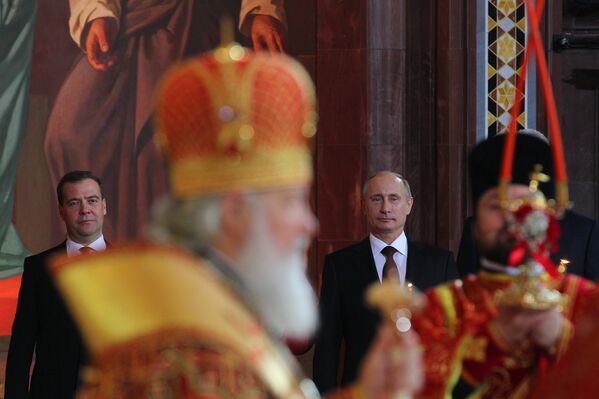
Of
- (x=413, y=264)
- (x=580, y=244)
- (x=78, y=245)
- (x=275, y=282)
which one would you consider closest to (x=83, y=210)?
(x=78, y=245)

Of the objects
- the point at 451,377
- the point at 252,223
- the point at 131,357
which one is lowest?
the point at 451,377

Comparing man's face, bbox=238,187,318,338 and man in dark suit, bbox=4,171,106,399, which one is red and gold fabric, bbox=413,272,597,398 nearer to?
man's face, bbox=238,187,318,338

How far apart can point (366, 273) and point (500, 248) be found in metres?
4.08

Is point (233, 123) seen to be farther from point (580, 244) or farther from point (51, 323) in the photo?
point (580, 244)

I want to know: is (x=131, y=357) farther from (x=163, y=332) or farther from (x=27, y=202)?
(x=27, y=202)

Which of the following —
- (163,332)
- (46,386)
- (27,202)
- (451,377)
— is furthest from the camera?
(27,202)

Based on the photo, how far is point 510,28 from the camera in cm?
1198

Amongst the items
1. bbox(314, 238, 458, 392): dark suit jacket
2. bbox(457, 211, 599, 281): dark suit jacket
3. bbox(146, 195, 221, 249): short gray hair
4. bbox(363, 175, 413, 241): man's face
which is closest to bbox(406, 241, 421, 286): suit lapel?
bbox(314, 238, 458, 392): dark suit jacket

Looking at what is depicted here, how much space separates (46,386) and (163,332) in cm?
493

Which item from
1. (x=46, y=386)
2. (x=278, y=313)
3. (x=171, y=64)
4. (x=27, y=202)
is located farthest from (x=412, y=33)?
(x=278, y=313)

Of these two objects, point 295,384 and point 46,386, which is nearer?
point 295,384

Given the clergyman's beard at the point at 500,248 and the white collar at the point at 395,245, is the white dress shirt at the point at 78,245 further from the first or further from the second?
the clergyman's beard at the point at 500,248

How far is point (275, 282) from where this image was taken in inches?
149

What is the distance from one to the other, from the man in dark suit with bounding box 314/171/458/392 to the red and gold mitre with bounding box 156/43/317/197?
4.78m
